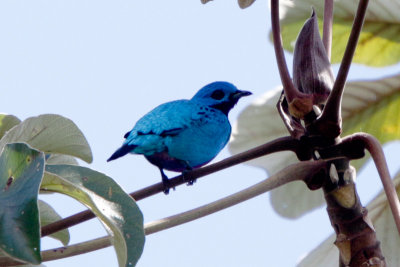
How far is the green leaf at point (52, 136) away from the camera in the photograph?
1.76m

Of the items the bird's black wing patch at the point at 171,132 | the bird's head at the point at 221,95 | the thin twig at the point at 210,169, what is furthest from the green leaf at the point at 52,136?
the bird's head at the point at 221,95

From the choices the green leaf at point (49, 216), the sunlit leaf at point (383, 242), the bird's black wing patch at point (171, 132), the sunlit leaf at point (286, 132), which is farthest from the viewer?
the bird's black wing patch at point (171, 132)

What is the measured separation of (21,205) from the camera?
4.31 feet

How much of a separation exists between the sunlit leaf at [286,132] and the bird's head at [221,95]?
644 mm

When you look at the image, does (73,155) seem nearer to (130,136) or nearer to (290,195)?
(130,136)

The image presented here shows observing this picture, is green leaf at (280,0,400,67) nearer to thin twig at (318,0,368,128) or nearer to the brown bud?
the brown bud

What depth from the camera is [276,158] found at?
7.75ft

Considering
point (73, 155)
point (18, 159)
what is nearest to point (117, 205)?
point (18, 159)

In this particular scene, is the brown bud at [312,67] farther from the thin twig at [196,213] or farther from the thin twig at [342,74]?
the thin twig at [196,213]

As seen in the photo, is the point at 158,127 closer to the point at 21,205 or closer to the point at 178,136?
the point at 178,136

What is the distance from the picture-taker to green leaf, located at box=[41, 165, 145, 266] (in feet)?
4.66

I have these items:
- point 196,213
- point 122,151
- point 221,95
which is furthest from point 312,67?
point 221,95

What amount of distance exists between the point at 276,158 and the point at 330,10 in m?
0.52

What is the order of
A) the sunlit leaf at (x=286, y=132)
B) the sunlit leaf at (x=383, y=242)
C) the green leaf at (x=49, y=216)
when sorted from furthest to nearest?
the sunlit leaf at (x=286, y=132) → the sunlit leaf at (x=383, y=242) → the green leaf at (x=49, y=216)
